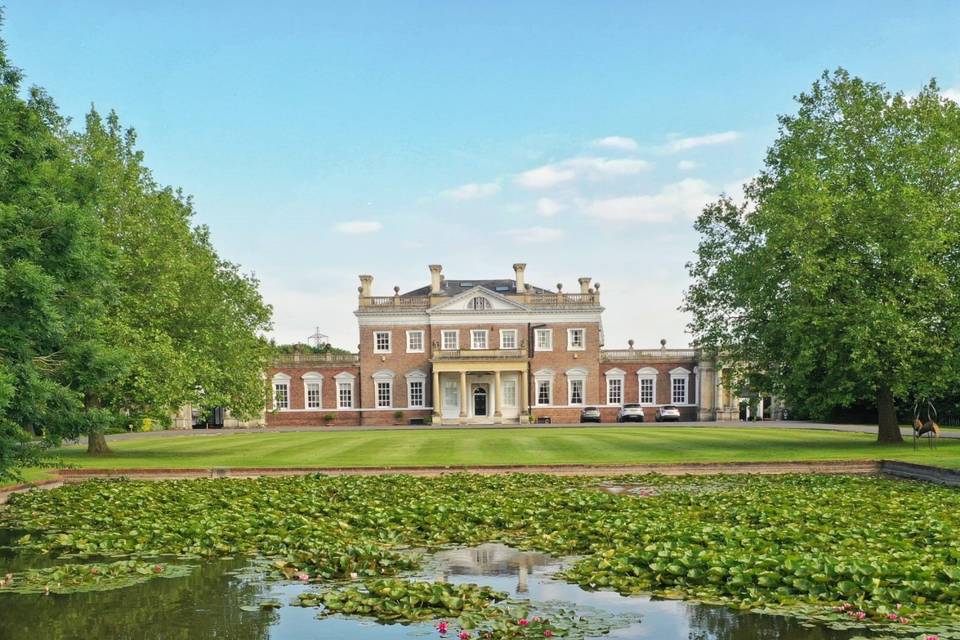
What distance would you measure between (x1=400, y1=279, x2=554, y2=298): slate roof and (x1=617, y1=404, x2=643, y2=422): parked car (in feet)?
36.3

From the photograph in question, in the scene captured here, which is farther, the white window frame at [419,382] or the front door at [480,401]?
the white window frame at [419,382]

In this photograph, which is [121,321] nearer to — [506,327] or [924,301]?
[924,301]

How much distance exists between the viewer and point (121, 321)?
28094 millimetres

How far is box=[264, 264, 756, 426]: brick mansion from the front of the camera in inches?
2589

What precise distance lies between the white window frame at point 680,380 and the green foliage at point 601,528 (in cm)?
4558

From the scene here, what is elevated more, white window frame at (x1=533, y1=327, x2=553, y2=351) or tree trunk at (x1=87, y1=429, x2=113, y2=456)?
white window frame at (x1=533, y1=327, x2=553, y2=351)

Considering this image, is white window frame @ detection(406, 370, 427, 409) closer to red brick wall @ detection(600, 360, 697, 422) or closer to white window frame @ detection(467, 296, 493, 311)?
white window frame @ detection(467, 296, 493, 311)

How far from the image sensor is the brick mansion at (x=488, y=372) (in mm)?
65750

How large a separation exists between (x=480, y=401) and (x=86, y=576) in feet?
183

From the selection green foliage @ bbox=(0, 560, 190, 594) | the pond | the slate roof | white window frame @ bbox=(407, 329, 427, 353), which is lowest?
the pond

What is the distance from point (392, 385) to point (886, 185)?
145ft

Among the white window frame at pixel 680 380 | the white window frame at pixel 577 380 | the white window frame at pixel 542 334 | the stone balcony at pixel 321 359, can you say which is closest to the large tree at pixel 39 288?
the stone balcony at pixel 321 359

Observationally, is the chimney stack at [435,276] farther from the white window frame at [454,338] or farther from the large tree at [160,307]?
the large tree at [160,307]

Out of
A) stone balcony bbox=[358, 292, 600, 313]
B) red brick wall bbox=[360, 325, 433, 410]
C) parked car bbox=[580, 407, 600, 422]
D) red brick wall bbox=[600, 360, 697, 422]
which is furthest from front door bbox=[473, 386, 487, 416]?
red brick wall bbox=[600, 360, 697, 422]
